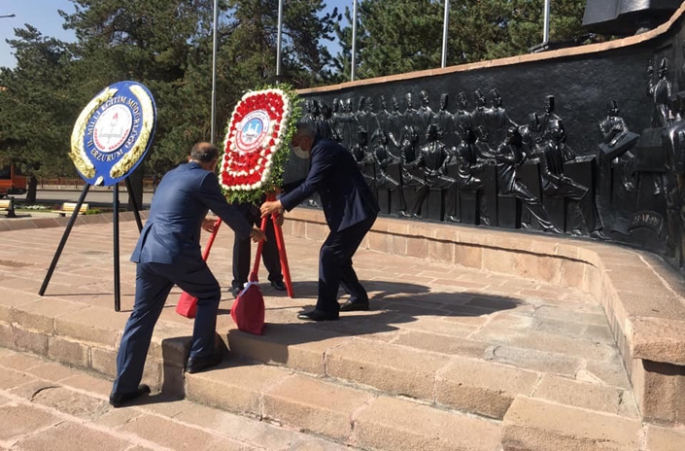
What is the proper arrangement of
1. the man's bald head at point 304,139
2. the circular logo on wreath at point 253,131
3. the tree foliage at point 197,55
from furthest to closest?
the tree foliage at point 197,55
the circular logo on wreath at point 253,131
the man's bald head at point 304,139

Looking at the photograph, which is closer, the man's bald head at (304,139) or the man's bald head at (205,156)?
the man's bald head at (205,156)

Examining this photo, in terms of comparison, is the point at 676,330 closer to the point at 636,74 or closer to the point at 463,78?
the point at 636,74

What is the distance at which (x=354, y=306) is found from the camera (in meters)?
5.05

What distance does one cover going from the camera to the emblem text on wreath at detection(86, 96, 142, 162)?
5.10 meters

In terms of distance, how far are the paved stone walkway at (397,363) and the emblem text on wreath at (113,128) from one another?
1.40 metres

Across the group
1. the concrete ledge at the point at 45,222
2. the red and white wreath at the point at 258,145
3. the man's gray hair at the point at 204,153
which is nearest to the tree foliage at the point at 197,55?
the concrete ledge at the point at 45,222

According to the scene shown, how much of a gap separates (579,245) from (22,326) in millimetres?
5989

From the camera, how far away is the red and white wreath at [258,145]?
511cm

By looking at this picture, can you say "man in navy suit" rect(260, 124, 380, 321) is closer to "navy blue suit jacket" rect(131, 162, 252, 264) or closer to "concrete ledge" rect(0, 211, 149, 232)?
"navy blue suit jacket" rect(131, 162, 252, 264)

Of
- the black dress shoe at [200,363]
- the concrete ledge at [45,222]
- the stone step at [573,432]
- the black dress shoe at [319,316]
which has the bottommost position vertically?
the black dress shoe at [200,363]

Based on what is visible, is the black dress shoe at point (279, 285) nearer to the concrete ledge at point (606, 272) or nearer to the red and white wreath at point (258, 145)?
the red and white wreath at point (258, 145)

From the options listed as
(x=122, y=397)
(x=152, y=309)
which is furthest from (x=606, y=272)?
(x=122, y=397)

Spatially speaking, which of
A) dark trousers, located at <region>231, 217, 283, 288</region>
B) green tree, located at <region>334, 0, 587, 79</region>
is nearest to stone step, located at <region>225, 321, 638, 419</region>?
dark trousers, located at <region>231, 217, 283, 288</region>

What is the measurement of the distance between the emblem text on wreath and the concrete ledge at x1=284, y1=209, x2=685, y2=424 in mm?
4262
